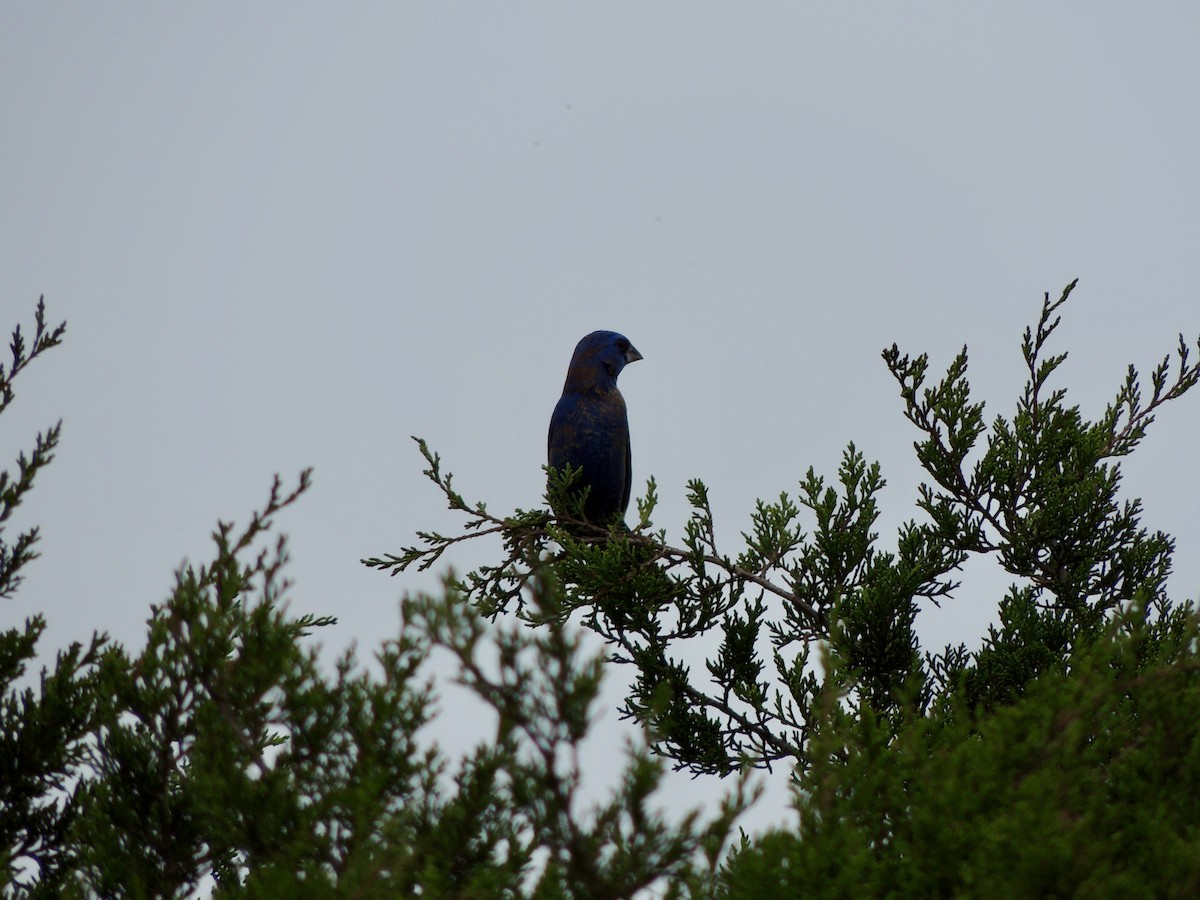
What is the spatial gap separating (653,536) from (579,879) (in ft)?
13.1

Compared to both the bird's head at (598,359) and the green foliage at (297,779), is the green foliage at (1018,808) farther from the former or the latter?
the bird's head at (598,359)

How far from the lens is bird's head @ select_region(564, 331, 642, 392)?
31.0ft

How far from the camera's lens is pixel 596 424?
9250 millimetres

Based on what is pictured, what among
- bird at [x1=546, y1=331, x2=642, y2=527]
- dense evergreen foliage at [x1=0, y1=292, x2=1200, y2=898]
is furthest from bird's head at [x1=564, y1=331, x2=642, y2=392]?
dense evergreen foliage at [x1=0, y1=292, x2=1200, y2=898]

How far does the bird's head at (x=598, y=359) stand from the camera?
31.0 ft

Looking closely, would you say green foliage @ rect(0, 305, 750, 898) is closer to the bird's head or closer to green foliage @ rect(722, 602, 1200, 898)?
green foliage @ rect(722, 602, 1200, 898)

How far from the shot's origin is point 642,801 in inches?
125

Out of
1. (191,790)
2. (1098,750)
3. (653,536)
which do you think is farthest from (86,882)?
(653,536)

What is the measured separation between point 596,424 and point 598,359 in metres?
0.56

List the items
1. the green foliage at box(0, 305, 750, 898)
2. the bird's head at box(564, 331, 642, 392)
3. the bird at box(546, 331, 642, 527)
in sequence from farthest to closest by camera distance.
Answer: the bird's head at box(564, 331, 642, 392)
the bird at box(546, 331, 642, 527)
the green foliage at box(0, 305, 750, 898)

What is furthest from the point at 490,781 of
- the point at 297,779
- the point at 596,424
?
the point at 596,424

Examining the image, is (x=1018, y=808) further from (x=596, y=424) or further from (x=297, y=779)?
(x=596, y=424)

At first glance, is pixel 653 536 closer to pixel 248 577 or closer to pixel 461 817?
pixel 248 577

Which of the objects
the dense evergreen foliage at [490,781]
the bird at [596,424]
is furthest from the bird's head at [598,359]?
the dense evergreen foliage at [490,781]
